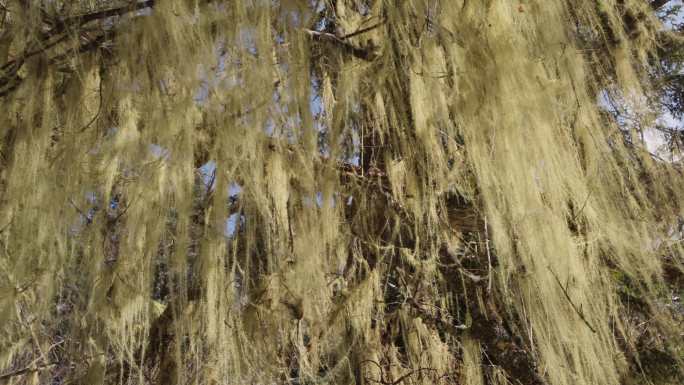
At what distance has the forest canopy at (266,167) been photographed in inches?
33.2

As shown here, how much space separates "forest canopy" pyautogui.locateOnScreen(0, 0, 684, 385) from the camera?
84cm

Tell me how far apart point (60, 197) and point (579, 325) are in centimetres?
81

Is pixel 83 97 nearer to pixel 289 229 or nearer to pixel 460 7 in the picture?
pixel 289 229

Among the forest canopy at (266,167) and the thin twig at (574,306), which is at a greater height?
the forest canopy at (266,167)

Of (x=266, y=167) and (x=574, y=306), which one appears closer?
(x=574, y=306)

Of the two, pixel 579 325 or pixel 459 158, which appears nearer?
pixel 579 325

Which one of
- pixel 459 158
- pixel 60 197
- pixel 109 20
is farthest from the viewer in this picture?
pixel 459 158

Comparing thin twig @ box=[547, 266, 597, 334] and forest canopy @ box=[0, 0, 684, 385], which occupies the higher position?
forest canopy @ box=[0, 0, 684, 385]

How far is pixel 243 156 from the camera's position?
0.85 m

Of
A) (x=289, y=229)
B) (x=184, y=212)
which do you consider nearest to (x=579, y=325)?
(x=289, y=229)

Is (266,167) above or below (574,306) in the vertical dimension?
above

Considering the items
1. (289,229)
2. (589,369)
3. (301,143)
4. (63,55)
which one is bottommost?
(589,369)

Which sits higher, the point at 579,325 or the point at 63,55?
the point at 63,55

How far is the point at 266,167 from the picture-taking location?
3.36ft
